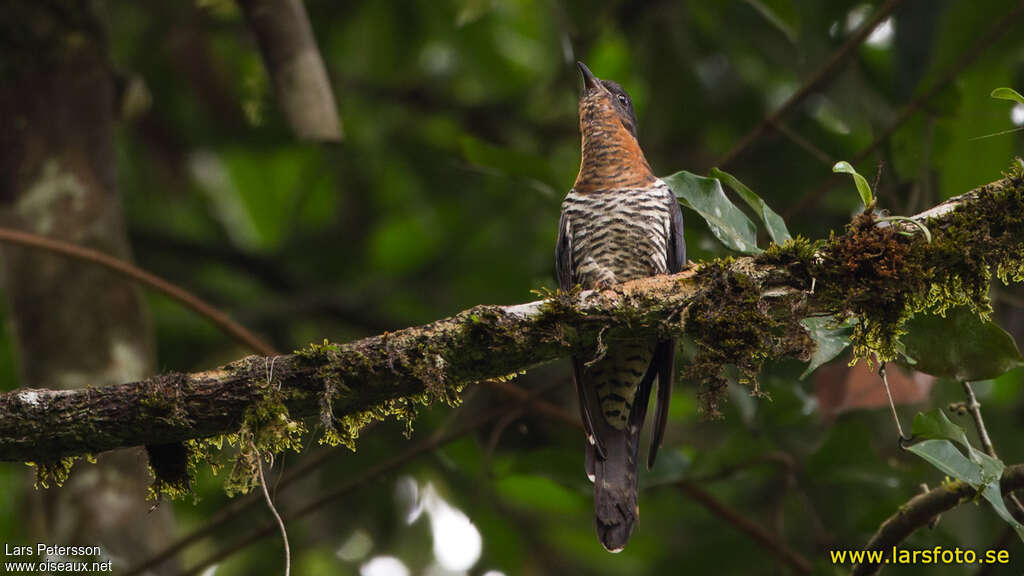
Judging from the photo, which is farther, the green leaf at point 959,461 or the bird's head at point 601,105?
the bird's head at point 601,105

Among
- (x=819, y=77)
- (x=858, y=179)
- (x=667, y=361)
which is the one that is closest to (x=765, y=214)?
(x=858, y=179)

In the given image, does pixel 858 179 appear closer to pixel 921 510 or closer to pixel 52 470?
pixel 921 510

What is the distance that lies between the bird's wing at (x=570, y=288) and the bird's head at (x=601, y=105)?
0.56 meters

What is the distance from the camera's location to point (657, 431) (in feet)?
11.2

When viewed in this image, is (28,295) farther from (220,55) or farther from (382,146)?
(220,55)

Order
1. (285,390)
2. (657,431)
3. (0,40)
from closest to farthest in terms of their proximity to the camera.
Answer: (285,390)
(657,431)
(0,40)

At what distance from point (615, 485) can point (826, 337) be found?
1090mm

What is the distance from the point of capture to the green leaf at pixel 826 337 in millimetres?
2479

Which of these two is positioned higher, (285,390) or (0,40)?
(0,40)

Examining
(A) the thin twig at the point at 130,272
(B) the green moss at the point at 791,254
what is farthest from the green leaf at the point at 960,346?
(A) the thin twig at the point at 130,272

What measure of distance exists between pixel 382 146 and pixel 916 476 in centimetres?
338

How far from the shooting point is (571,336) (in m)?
2.42

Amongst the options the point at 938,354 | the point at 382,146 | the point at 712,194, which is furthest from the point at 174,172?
the point at 938,354

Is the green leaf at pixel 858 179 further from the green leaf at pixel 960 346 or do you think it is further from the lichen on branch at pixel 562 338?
the green leaf at pixel 960 346
